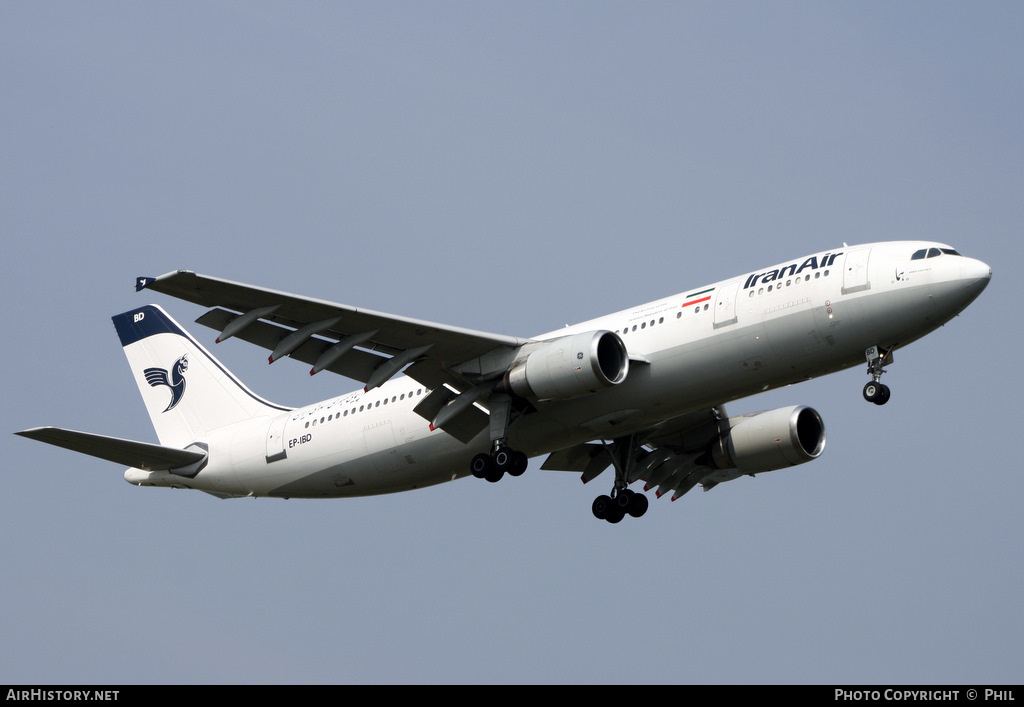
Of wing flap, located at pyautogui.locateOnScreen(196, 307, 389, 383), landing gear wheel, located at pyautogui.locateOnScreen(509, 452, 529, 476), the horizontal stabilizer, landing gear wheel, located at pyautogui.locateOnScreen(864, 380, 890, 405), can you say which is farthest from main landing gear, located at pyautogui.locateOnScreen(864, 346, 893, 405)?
the horizontal stabilizer

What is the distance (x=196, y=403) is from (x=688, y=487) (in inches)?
608

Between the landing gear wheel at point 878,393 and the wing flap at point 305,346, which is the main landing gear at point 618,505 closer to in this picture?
the wing flap at point 305,346

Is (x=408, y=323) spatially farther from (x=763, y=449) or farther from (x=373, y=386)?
(x=763, y=449)

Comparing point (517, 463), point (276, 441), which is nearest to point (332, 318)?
point (517, 463)

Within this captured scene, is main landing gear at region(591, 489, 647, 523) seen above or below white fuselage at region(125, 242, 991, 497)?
below

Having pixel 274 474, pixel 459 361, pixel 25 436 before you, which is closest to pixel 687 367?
pixel 459 361

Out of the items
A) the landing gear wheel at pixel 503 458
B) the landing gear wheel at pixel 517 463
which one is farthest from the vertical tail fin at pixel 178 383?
the landing gear wheel at pixel 517 463

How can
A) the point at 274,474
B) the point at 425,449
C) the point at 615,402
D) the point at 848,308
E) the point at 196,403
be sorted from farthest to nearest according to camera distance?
the point at 196,403 → the point at 274,474 → the point at 425,449 → the point at 615,402 → the point at 848,308

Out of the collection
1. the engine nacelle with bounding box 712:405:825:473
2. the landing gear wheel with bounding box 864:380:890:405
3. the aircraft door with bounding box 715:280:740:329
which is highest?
the aircraft door with bounding box 715:280:740:329

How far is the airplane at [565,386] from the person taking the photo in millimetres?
32969

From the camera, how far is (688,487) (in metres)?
42.1

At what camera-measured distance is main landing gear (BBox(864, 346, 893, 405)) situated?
108 feet

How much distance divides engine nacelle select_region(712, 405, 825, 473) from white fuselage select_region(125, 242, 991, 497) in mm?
5869

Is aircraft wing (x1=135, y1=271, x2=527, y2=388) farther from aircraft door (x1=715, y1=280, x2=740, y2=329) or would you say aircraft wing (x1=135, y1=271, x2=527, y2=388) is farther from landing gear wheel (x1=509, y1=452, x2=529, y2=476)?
aircraft door (x1=715, y1=280, x2=740, y2=329)
